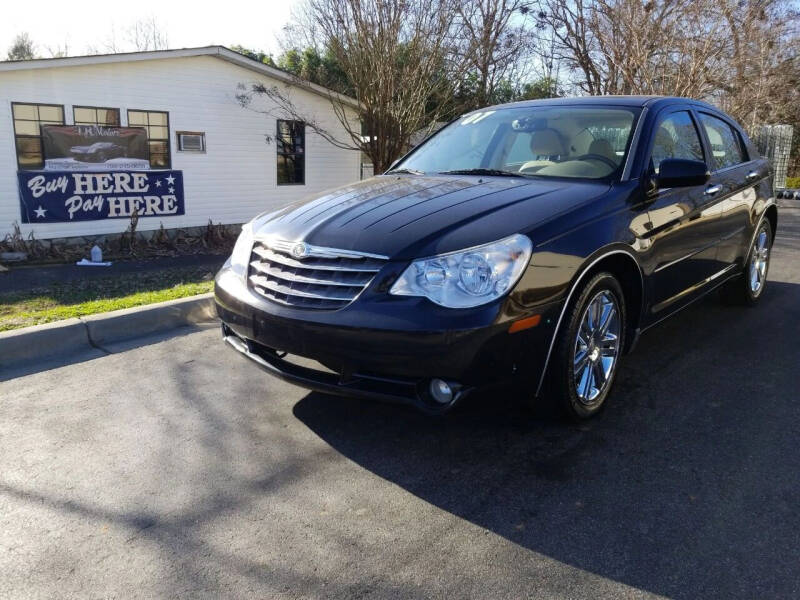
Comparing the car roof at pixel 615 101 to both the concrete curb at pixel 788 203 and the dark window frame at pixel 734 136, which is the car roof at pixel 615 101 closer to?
the dark window frame at pixel 734 136

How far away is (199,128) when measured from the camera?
12648 mm

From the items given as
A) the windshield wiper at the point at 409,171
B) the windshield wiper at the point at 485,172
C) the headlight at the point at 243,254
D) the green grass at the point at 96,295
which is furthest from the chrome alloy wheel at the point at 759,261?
the green grass at the point at 96,295

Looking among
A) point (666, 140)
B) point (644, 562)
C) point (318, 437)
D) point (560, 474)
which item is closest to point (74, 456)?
point (318, 437)

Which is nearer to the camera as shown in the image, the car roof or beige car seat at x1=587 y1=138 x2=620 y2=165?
beige car seat at x1=587 y1=138 x2=620 y2=165

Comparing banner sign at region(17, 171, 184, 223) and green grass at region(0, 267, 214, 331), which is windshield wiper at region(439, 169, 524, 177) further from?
banner sign at region(17, 171, 184, 223)

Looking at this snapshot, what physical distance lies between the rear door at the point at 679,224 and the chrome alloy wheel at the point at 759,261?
137cm

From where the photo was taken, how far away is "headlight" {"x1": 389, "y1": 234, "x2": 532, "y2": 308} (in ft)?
9.34

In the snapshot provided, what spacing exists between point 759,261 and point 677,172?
3.06m

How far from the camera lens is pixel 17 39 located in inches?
1661

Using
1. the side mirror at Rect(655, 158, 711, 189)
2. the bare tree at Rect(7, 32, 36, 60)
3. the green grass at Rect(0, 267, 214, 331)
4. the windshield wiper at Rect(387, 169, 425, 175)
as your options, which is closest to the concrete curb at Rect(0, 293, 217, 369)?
the green grass at Rect(0, 267, 214, 331)

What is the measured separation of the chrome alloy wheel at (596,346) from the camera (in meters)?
3.39

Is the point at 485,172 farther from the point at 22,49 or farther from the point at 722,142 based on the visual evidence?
the point at 22,49

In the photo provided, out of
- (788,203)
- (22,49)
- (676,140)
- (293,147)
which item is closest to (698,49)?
(788,203)

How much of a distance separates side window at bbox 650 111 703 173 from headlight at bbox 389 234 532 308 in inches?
63.3
